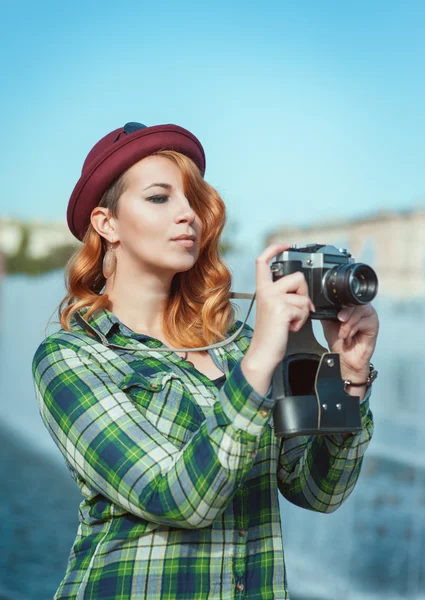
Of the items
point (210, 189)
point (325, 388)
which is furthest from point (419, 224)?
point (325, 388)

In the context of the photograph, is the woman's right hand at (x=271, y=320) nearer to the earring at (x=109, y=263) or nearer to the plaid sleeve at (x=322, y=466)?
the plaid sleeve at (x=322, y=466)

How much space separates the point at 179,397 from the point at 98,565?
32cm

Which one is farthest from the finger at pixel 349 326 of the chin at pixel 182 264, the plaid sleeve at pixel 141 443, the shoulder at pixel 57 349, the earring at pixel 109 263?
the earring at pixel 109 263

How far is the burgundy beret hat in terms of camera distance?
6.01 feet

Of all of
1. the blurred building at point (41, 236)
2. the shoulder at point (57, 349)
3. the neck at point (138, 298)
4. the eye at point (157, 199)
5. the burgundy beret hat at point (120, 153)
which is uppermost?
the blurred building at point (41, 236)

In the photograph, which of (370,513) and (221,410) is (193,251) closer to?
(221,410)

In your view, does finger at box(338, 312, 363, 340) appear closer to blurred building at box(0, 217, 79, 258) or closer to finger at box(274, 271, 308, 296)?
finger at box(274, 271, 308, 296)

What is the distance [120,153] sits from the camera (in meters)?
1.83

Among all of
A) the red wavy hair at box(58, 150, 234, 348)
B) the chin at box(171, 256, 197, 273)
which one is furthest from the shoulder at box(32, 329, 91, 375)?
the chin at box(171, 256, 197, 273)

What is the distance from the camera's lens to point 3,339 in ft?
33.2

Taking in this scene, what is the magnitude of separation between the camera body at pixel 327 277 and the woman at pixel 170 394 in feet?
0.11

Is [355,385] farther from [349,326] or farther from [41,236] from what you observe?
[41,236]

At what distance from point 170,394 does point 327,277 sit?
38 centimetres

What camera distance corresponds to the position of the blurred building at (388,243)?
7.16 metres
